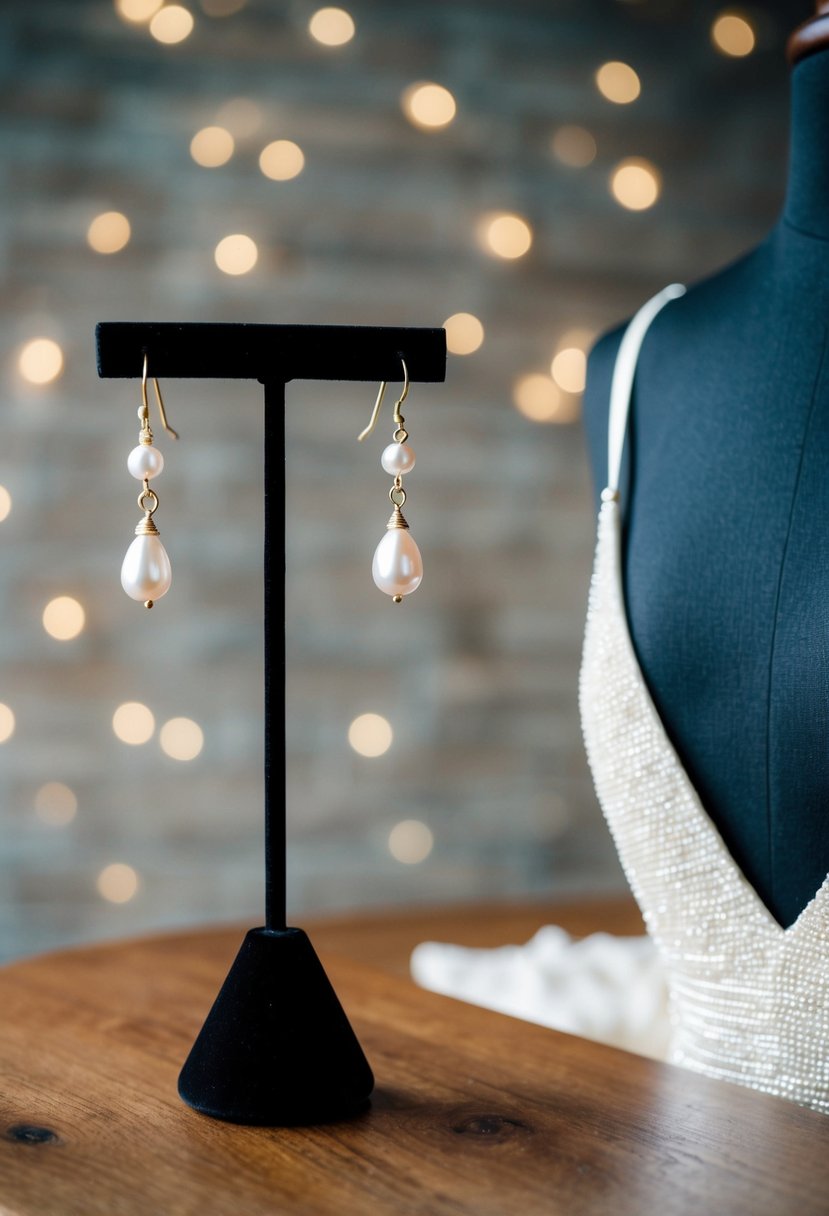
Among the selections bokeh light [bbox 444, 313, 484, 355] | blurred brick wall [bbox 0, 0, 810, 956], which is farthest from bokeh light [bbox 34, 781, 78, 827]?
bokeh light [bbox 444, 313, 484, 355]

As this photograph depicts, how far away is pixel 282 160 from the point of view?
6.72ft

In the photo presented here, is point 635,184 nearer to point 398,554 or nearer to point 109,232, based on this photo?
point 109,232

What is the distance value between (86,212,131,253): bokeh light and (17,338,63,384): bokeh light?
0.56ft

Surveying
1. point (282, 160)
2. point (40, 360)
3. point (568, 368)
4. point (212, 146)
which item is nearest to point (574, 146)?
point (568, 368)

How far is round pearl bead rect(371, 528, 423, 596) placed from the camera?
64 centimetres

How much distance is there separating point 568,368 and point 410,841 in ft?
2.82

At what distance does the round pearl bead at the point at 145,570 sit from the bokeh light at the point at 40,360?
1.43 metres

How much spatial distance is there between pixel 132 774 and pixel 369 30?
1272 mm

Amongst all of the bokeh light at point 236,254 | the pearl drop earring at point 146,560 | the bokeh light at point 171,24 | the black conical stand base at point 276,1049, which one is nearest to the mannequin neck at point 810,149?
the pearl drop earring at point 146,560

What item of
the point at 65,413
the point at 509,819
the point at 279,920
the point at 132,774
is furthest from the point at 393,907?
the point at 279,920

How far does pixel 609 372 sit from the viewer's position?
2.98ft

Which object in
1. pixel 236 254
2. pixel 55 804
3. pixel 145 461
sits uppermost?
pixel 236 254

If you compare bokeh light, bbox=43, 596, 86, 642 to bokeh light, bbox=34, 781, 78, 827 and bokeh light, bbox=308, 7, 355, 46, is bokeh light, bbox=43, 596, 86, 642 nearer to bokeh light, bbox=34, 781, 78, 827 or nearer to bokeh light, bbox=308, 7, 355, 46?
bokeh light, bbox=34, 781, 78, 827

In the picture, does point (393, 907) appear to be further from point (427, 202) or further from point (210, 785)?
point (427, 202)
